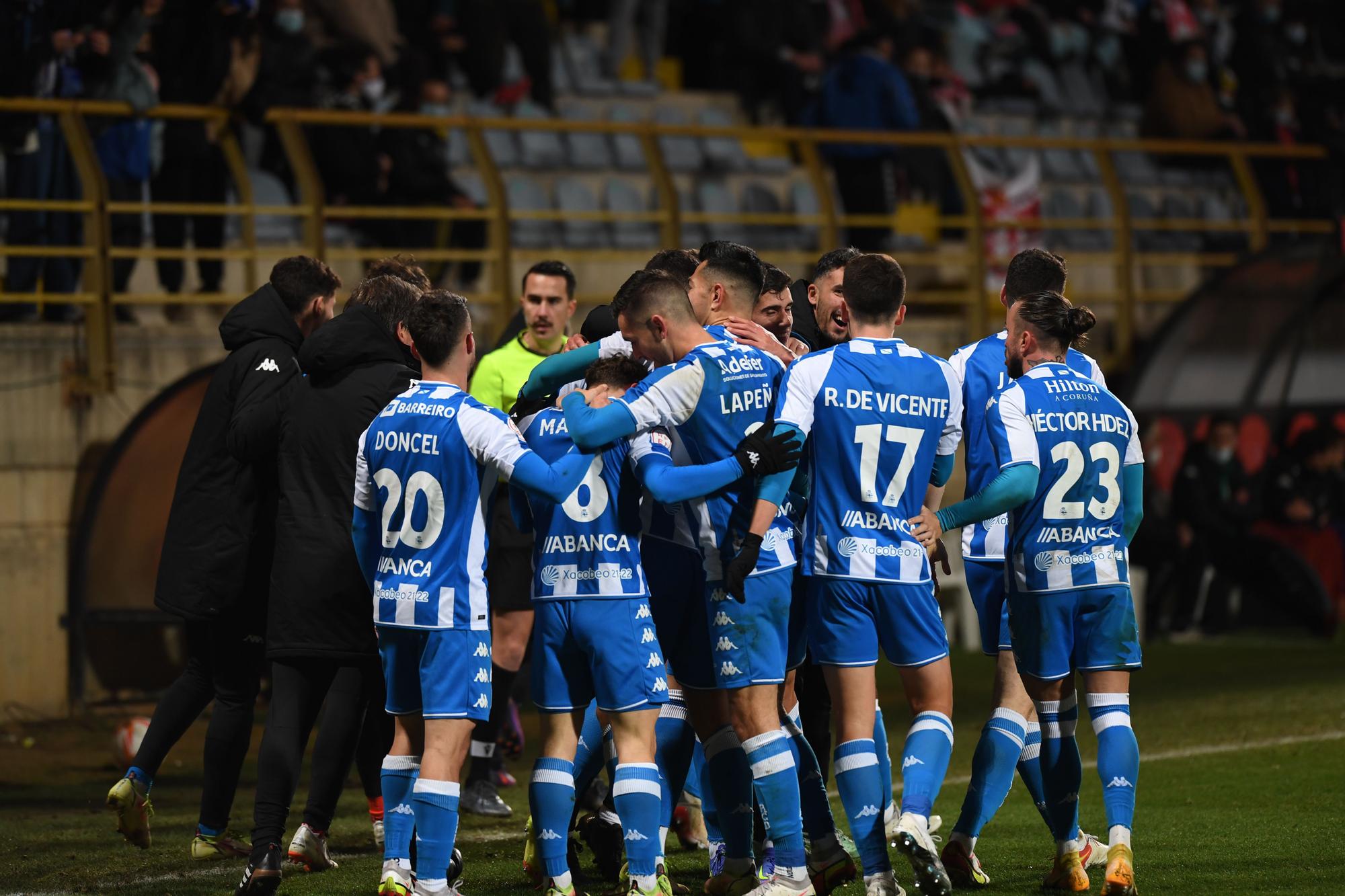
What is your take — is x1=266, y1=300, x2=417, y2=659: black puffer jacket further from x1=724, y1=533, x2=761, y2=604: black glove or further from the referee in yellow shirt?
the referee in yellow shirt

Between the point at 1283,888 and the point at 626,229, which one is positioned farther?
the point at 626,229

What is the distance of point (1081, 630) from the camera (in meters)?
6.12

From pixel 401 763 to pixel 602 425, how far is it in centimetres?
129

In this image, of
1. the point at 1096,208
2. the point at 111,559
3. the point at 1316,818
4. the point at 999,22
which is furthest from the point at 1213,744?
the point at 999,22

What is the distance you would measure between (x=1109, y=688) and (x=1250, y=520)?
9367 mm

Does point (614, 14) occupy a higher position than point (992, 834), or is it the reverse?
point (614, 14)

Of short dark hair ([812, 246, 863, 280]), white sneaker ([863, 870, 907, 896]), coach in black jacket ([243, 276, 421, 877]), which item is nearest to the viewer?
white sneaker ([863, 870, 907, 896])

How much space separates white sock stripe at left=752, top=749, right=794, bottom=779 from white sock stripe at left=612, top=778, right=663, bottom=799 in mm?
328

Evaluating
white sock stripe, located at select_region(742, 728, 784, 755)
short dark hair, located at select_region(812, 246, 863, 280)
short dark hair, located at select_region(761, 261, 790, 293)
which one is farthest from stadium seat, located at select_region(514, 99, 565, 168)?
white sock stripe, located at select_region(742, 728, 784, 755)

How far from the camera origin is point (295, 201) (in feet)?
44.7

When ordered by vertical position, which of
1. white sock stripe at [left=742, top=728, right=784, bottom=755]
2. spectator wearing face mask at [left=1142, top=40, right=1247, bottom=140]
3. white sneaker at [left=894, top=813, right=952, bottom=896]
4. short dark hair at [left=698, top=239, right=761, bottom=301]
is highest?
spectator wearing face mask at [left=1142, top=40, right=1247, bottom=140]

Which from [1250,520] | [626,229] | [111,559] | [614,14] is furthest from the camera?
[614,14]

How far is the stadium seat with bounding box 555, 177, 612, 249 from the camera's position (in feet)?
51.5

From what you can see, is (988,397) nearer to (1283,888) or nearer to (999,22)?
(1283,888)
